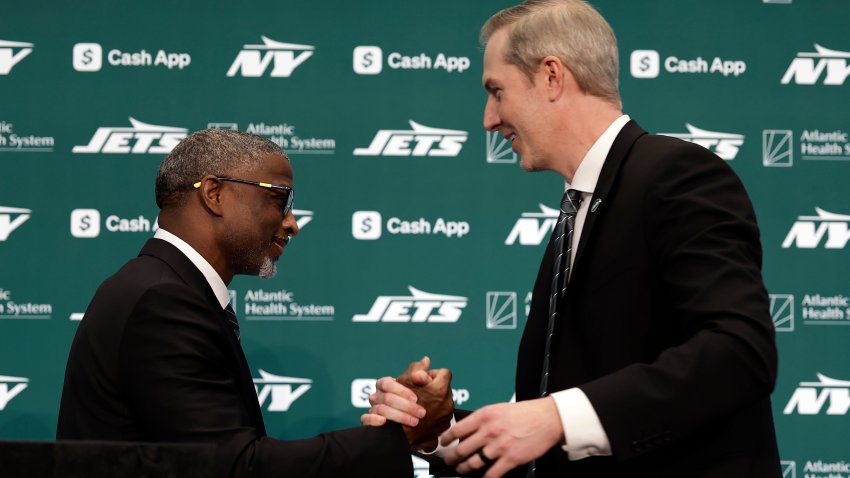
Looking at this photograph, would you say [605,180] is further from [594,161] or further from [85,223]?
[85,223]

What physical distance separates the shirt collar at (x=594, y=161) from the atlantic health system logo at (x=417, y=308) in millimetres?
2041

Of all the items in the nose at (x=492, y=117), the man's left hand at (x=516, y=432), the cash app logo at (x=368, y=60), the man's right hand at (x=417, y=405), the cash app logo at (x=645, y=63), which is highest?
the cash app logo at (x=368, y=60)

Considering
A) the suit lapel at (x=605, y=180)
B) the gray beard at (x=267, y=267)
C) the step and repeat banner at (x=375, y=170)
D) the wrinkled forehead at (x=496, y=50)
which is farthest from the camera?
the step and repeat banner at (x=375, y=170)

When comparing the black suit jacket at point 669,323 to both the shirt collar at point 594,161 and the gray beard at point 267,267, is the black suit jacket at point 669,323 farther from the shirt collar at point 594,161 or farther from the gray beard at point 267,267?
the gray beard at point 267,267

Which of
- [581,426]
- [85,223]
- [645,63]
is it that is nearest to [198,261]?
[581,426]

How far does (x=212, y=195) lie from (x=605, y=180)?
1.13m

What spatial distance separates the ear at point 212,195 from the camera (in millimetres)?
2268

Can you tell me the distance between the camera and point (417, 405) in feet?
6.57

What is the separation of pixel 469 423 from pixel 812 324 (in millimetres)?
2968

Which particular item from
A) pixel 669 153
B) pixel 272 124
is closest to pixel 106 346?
pixel 669 153

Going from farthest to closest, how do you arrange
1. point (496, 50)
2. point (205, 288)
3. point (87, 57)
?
point (87, 57)
point (205, 288)
point (496, 50)

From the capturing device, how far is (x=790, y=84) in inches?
154

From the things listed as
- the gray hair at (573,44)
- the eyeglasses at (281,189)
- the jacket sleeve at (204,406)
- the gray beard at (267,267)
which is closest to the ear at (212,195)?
the eyeglasses at (281,189)

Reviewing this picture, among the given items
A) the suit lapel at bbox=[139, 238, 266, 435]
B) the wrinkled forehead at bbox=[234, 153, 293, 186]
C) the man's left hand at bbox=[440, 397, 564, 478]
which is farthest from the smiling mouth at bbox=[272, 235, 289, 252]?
the man's left hand at bbox=[440, 397, 564, 478]
